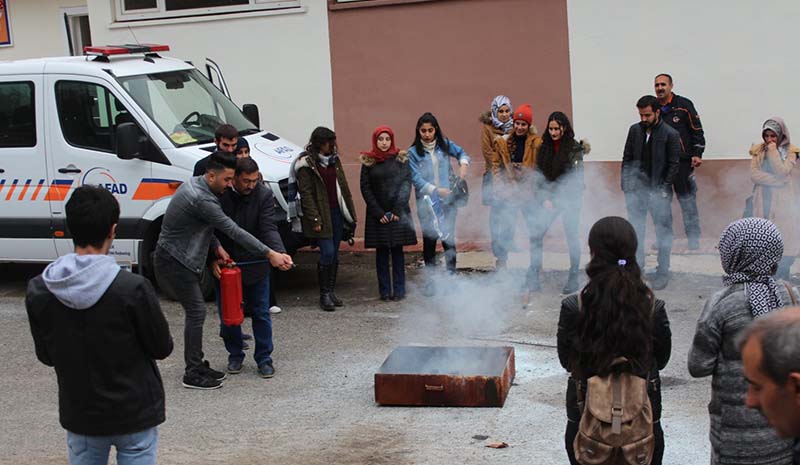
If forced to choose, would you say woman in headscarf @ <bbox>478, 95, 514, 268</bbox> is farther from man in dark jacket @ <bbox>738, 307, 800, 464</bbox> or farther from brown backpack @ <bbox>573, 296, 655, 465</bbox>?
man in dark jacket @ <bbox>738, 307, 800, 464</bbox>

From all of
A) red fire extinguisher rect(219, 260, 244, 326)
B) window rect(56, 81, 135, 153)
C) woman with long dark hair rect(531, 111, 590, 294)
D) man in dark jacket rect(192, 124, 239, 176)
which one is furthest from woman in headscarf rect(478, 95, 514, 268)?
window rect(56, 81, 135, 153)

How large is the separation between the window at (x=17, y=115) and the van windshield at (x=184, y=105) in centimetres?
105

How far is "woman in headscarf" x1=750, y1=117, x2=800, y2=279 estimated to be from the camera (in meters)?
9.42

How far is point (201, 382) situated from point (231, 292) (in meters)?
0.72

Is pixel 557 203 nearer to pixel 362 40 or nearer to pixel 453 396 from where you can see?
pixel 453 396

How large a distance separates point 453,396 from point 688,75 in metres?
5.90

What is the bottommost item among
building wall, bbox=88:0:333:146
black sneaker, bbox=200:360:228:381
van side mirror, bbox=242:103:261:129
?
black sneaker, bbox=200:360:228:381

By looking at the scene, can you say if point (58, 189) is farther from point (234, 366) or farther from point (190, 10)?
point (190, 10)

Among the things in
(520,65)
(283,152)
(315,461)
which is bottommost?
(315,461)

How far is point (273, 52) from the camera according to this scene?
12.8m

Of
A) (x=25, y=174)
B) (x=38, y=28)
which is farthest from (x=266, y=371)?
(x=38, y=28)

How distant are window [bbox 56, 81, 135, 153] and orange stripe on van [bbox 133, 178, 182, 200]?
0.49 meters

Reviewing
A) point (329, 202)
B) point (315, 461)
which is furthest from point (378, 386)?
point (329, 202)

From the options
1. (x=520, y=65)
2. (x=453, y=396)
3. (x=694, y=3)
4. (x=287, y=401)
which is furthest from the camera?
(x=520, y=65)
